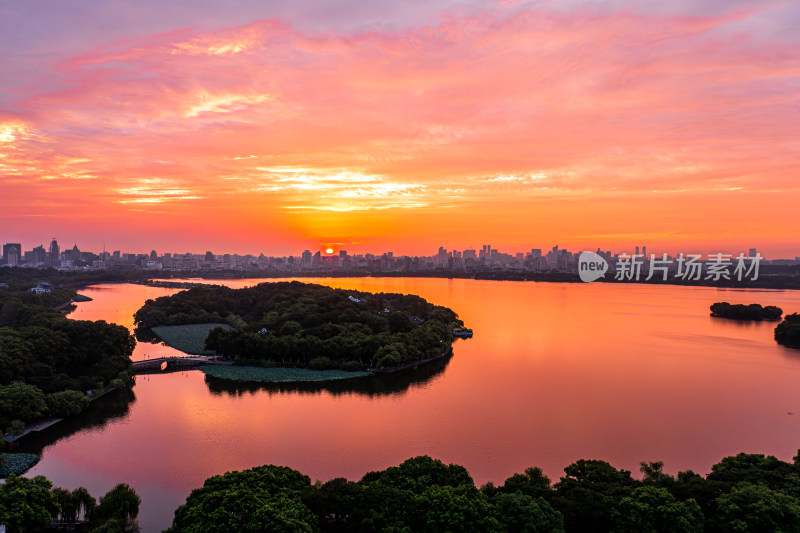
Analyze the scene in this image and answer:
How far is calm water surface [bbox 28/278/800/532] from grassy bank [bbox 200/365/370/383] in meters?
0.64

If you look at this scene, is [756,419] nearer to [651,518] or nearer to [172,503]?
[651,518]

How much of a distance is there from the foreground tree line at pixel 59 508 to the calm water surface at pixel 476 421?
0.45 metres

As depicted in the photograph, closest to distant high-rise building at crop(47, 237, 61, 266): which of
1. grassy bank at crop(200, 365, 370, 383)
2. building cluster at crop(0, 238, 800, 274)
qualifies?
building cluster at crop(0, 238, 800, 274)

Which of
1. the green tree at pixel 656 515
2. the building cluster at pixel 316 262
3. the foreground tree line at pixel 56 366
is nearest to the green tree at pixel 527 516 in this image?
the green tree at pixel 656 515

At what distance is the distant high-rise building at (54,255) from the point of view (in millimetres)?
81000

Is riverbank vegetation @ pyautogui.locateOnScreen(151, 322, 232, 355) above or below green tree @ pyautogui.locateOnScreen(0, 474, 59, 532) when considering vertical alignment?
below

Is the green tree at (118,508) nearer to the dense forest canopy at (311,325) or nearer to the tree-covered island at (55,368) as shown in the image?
the tree-covered island at (55,368)

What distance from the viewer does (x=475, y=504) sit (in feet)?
16.8

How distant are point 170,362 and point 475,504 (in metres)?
11.7

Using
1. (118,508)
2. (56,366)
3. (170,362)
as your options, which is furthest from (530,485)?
(170,362)

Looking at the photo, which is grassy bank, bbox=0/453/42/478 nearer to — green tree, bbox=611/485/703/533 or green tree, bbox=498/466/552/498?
green tree, bbox=498/466/552/498

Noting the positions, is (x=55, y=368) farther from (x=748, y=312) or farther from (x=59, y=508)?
(x=748, y=312)

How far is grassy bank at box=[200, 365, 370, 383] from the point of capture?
12.5m

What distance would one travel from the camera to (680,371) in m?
13.5
